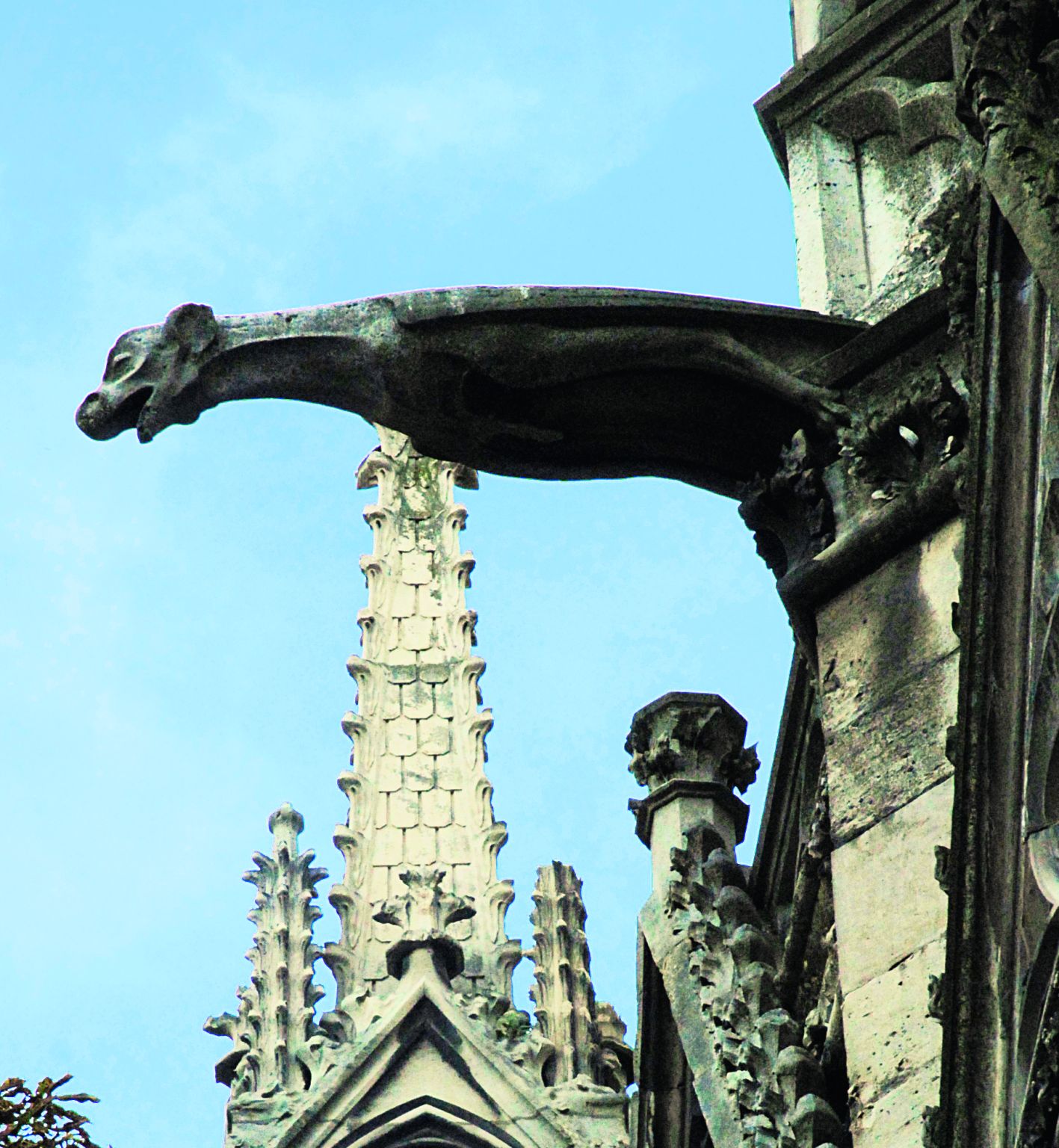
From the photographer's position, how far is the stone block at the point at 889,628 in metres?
6.03

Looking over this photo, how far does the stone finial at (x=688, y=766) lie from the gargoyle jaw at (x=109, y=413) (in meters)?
2.46

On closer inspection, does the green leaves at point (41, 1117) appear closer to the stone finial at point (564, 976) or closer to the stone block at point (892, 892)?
the stone block at point (892, 892)

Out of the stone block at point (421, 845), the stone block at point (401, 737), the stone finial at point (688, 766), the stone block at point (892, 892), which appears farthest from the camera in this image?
the stone block at point (401, 737)

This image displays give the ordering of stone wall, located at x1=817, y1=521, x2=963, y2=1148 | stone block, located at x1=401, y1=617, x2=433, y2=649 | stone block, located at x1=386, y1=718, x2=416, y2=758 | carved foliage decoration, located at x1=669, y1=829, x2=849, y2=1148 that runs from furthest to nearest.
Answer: stone block, located at x1=401, y1=617, x2=433, y2=649 → stone block, located at x1=386, y1=718, x2=416, y2=758 → carved foliage decoration, located at x1=669, y1=829, x2=849, y2=1148 → stone wall, located at x1=817, y1=521, x2=963, y2=1148

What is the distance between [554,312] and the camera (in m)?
6.51

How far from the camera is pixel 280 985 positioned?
16984mm

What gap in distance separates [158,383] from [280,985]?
1098 cm

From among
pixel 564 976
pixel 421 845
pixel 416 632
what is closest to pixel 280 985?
pixel 564 976

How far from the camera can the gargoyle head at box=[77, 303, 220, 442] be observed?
6.33m

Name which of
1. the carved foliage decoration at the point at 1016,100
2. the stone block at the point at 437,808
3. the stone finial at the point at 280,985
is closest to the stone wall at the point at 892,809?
the carved foliage decoration at the point at 1016,100

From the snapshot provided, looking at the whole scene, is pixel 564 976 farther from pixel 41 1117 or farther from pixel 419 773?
pixel 41 1117

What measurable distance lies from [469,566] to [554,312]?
14.6 metres

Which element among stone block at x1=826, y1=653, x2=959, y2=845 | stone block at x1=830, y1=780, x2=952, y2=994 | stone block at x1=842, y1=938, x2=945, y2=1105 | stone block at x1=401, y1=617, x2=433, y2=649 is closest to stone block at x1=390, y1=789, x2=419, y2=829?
stone block at x1=401, y1=617, x2=433, y2=649

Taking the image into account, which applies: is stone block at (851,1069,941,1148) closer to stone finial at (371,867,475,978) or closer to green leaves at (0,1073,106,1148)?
green leaves at (0,1073,106,1148)
